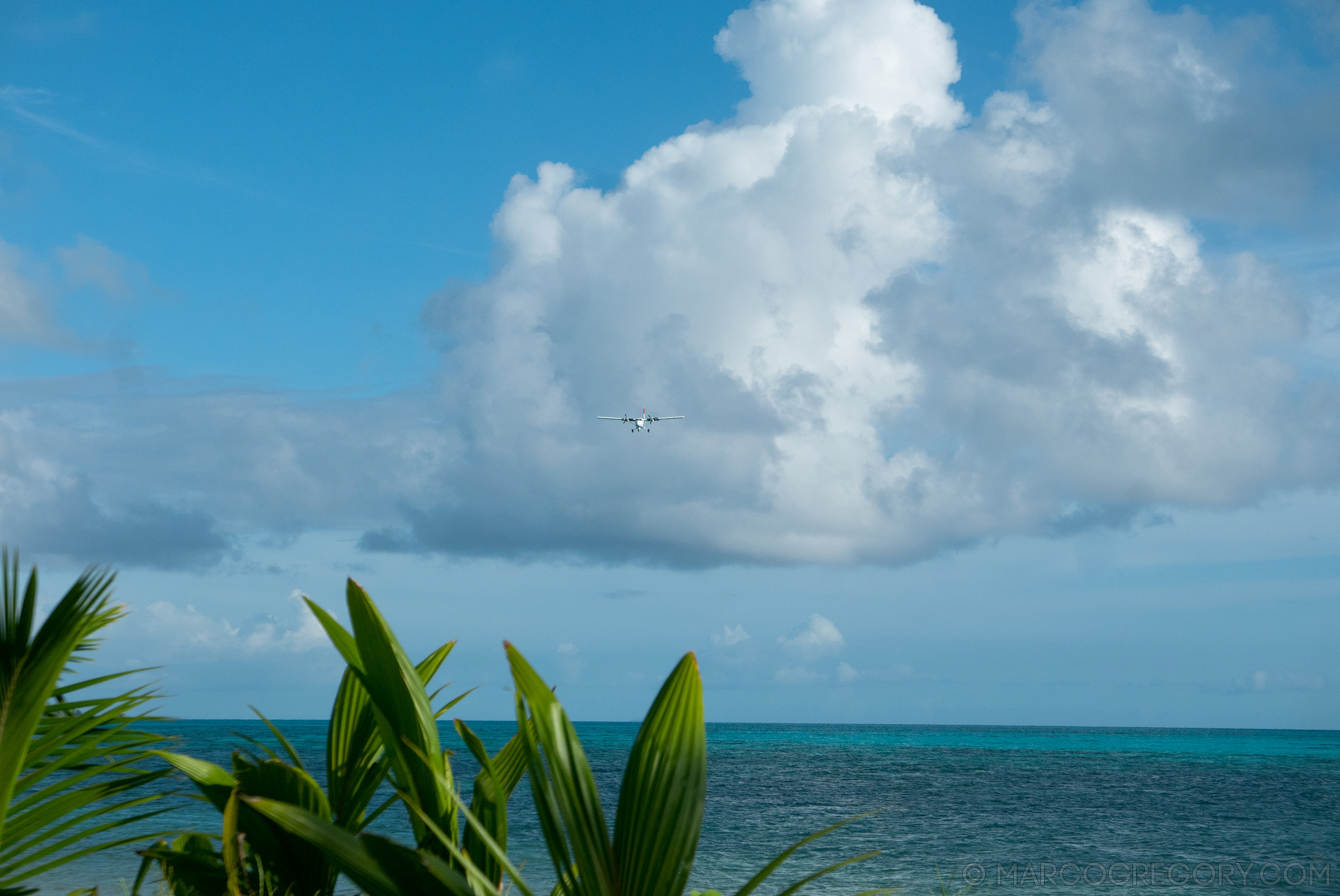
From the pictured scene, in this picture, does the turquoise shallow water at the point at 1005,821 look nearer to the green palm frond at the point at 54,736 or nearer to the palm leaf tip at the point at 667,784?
the green palm frond at the point at 54,736

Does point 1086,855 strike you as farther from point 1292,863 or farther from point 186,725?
point 186,725

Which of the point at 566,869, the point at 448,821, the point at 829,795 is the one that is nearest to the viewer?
the point at 566,869

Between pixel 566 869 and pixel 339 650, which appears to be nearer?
pixel 566 869

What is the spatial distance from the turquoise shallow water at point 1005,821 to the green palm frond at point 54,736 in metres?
0.40

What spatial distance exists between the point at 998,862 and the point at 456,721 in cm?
1989

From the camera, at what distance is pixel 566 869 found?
2148mm

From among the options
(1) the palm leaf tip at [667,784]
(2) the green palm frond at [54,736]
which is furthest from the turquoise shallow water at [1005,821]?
(1) the palm leaf tip at [667,784]

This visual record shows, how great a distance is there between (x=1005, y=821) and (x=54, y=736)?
92.0ft

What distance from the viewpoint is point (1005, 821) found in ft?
86.0

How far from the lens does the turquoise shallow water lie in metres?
17.8

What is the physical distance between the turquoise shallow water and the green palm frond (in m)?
0.40

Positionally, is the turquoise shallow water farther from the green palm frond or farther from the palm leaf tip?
the palm leaf tip

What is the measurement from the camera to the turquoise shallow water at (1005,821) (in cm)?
1778

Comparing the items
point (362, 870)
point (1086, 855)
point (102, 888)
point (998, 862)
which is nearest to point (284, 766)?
point (362, 870)
